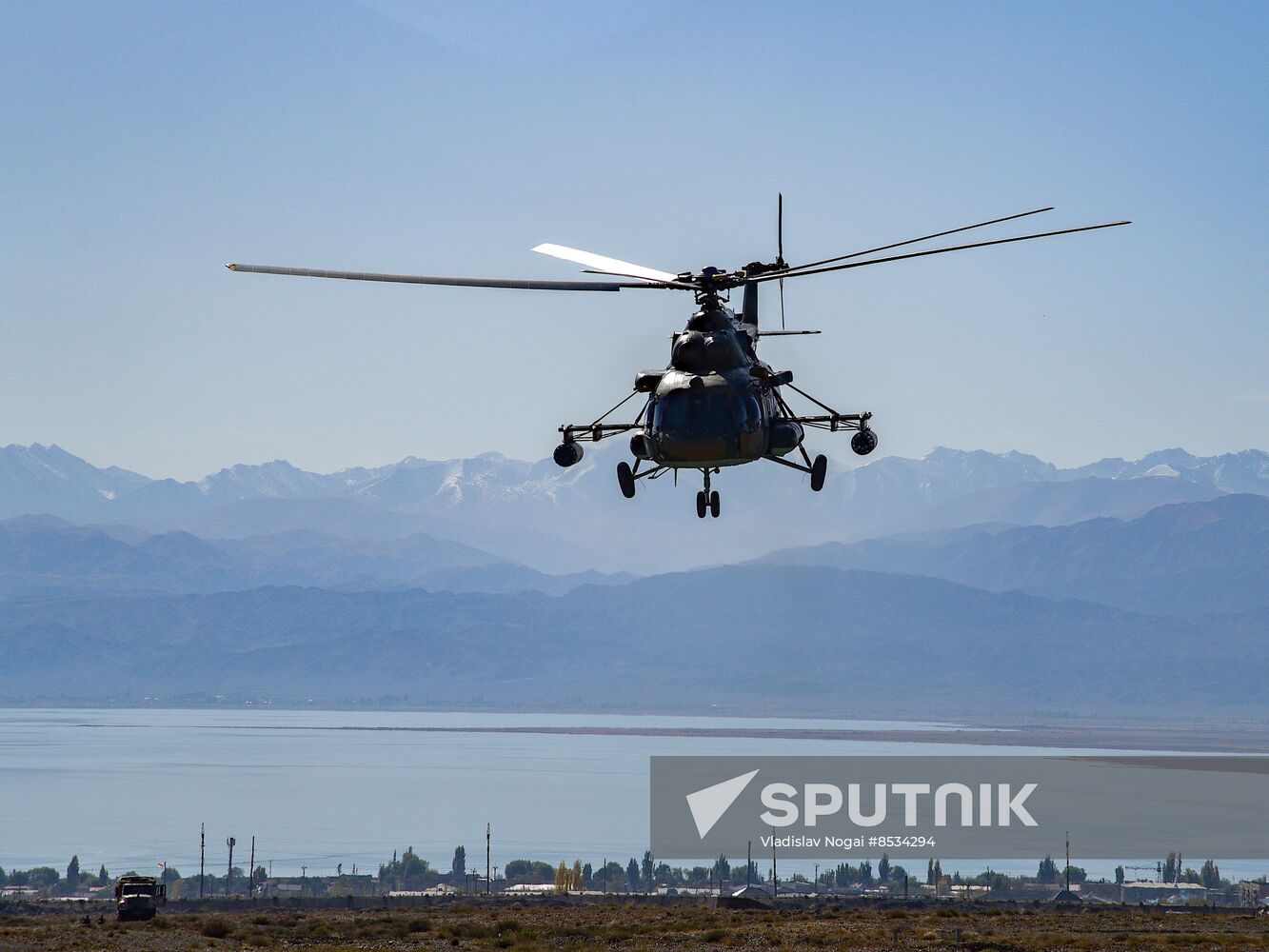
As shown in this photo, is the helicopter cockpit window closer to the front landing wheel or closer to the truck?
the front landing wheel

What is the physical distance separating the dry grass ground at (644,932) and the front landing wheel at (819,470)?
32308mm

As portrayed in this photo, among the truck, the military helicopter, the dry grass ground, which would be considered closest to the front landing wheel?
the military helicopter

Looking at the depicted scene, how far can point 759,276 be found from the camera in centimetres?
3981

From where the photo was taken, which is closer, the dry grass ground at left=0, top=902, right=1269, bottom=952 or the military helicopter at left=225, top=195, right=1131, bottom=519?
the military helicopter at left=225, top=195, right=1131, bottom=519

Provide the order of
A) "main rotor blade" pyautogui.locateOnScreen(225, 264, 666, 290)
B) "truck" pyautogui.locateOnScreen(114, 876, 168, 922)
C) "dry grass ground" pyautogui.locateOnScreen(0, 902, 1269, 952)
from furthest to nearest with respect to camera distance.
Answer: "truck" pyautogui.locateOnScreen(114, 876, 168, 922) < "dry grass ground" pyautogui.locateOnScreen(0, 902, 1269, 952) < "main rotor blade" pyautogui.locateOnScreen(225, 264, 666, 290)

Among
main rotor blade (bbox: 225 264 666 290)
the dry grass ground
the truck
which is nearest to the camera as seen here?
main rotor blade (bbox: 225 264 666 290)

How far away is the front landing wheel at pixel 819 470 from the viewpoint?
4091cm

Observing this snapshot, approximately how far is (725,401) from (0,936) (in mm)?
57307

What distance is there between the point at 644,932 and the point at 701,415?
1845 inches

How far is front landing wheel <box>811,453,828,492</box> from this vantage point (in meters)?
40.9

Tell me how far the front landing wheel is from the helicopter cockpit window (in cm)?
250

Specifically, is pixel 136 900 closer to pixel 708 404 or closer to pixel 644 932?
pixel 644 932

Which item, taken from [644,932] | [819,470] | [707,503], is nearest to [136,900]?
[644,932]

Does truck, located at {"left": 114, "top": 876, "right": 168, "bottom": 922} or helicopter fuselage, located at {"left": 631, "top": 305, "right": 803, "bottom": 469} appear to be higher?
helicopter fuselage, located at {"left": 631, "top": 305, "right": 803, "bottom": 469}
